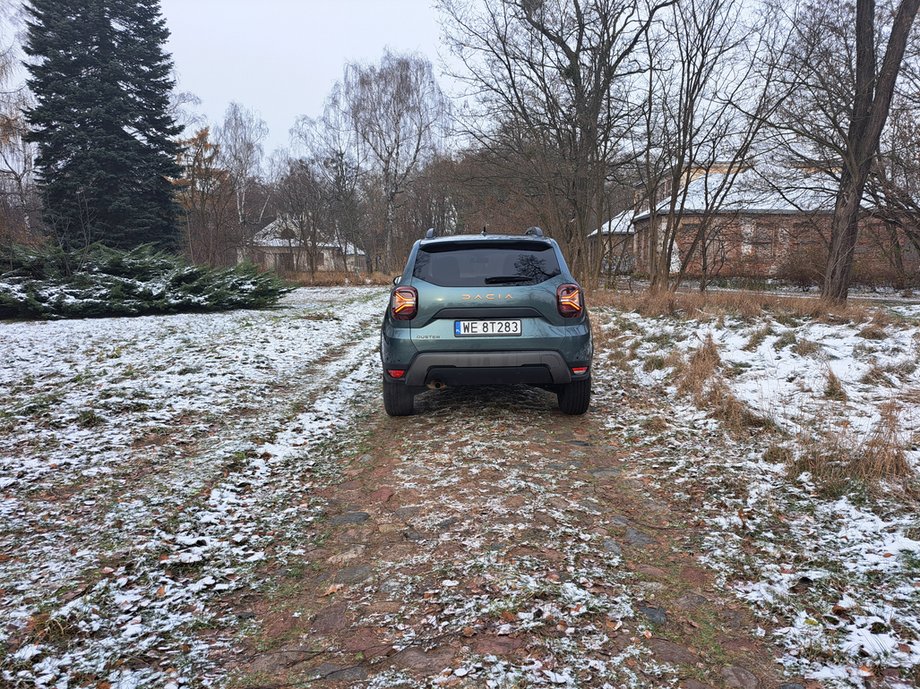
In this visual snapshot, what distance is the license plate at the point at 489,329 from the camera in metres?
4.46

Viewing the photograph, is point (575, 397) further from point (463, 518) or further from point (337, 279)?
point (337, 279)

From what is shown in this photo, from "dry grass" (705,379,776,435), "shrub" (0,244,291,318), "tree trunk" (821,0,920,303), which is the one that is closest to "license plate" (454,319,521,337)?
"dry grass" (705,379,776,435)

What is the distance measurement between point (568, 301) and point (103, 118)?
26644mm

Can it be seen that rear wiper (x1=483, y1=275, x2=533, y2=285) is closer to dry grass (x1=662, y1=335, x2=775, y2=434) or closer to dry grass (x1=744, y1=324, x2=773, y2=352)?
dry grass (x1=662, y1=335, x2=775, y2=434)

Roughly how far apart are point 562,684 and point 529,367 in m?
2.84

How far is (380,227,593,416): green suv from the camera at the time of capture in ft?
14.6

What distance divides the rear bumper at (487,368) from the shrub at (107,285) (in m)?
10.4

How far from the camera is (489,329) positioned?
447 centimetres

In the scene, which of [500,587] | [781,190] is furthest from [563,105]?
[500,587]

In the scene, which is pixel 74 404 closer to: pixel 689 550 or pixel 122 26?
pixel 689 550

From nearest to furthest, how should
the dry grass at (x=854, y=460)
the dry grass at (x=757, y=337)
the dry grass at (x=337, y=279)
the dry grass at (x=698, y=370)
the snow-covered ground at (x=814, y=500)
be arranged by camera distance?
1. the snow-covered ground at (x=814, y=500)
2. the dry grass at (x=854, y=460)
3. the dry grass at (x=698, y=370)
4. the dry grass at (x=757, y=337)
5. the dry grass at (x=337, y=279)

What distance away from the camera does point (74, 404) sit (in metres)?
4.98

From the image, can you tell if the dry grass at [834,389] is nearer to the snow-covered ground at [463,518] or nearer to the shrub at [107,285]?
the snow-covered ground at [463,518]

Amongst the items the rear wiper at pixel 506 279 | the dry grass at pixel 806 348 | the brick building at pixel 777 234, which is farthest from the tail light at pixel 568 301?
the brick building at pixel 777 234
